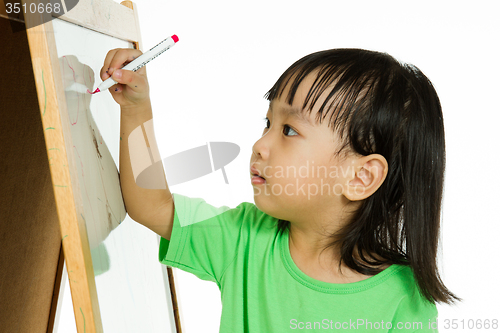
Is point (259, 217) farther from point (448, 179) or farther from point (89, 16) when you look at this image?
point (448, 179)

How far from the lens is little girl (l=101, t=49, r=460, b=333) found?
2.42 feet

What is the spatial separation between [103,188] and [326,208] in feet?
1.34

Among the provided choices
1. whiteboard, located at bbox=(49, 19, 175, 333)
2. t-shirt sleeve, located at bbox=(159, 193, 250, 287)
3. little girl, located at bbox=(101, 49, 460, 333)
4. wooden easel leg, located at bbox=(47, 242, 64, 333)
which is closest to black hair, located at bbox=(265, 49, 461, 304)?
little girl, located at bbox=(101, 49, 460, 333)

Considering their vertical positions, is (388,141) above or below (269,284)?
above

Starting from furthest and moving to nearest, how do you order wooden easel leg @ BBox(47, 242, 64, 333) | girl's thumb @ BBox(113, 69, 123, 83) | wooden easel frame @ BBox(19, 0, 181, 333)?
wooden easel leg @ BBox(47, 242, 64, 333) < girl's thumb @ BBox(113, 69, 123, 83) < wooden easel frame @ BBox(19, 0, 181, 333)

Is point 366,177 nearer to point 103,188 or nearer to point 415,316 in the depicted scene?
point 415,316

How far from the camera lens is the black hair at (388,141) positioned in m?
0.73

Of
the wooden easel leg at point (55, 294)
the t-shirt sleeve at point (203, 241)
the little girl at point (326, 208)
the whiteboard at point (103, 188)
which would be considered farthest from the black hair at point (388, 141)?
the wooden easel leg at point (55, 294)

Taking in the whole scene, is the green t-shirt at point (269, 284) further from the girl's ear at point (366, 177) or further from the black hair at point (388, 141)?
the girl's ear at point (366, 177)

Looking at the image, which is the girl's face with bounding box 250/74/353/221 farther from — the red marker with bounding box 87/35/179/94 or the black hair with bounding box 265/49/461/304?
the red marker with bounding box 87/35/179/94

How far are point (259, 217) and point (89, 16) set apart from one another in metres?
0.50

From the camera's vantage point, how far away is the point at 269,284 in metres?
0.84

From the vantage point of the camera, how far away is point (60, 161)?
49 cm

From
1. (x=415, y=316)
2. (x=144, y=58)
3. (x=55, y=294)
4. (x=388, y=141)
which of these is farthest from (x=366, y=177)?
(x=55, y=294)
